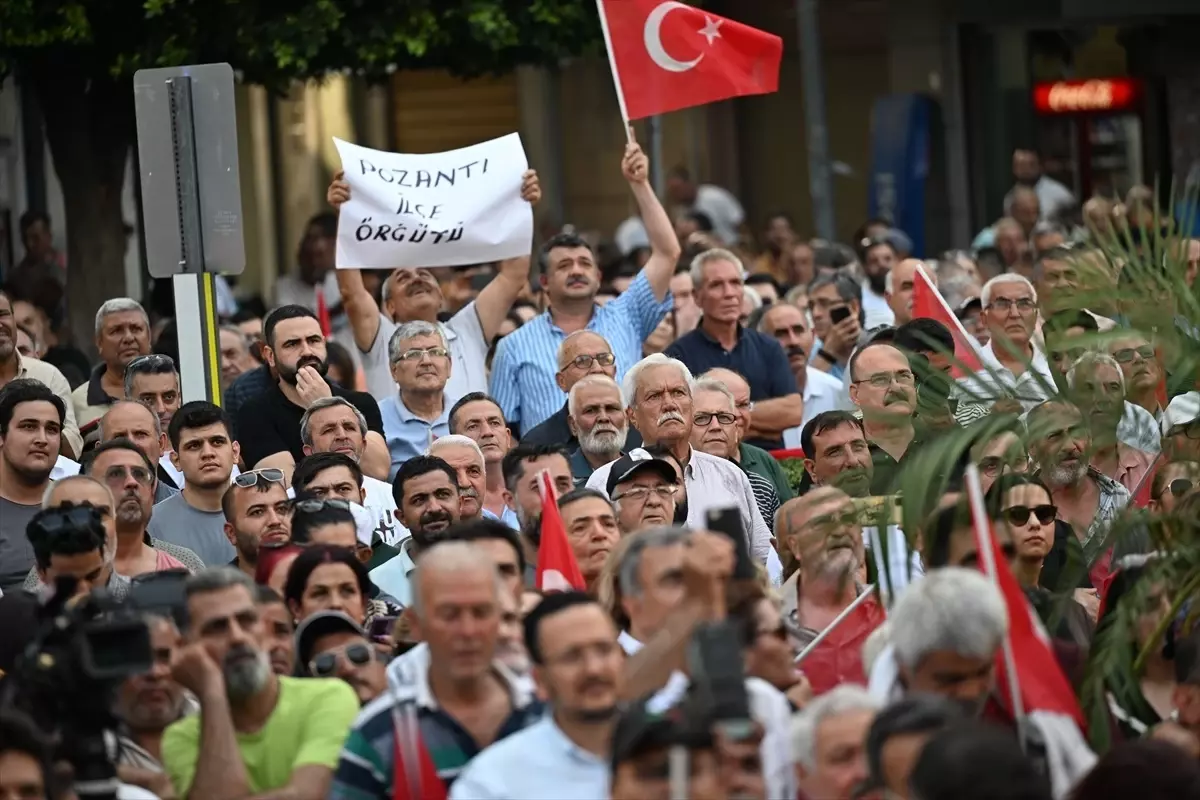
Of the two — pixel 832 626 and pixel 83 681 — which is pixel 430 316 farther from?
pixel 83 681

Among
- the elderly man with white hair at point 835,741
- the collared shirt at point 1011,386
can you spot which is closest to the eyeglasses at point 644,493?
the collared shirt at point 1011,386

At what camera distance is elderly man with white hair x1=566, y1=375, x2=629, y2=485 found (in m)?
11.6

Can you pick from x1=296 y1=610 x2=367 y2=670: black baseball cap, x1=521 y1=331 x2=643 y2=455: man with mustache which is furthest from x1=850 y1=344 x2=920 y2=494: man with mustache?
x1=296 y1=610 x2=367 y2=670: black baseball cap

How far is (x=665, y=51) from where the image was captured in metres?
14.4

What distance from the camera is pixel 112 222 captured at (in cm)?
1912

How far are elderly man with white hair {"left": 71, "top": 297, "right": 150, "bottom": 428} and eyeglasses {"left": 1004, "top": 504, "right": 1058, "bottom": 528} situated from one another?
5.96 metres

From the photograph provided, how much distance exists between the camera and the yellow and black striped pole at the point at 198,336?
11.7m

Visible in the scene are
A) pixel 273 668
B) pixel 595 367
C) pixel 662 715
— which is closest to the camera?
pixel 662 715

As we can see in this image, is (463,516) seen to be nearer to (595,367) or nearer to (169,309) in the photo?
(595,367)

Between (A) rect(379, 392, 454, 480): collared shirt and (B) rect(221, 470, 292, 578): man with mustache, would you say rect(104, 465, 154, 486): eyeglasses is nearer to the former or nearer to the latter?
(B) rect(221, 470, 292, 578): man with mustache

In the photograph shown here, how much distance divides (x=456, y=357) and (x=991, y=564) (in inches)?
283

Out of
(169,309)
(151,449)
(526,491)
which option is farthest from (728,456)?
(169,309)

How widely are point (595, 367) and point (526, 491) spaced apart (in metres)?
2.30

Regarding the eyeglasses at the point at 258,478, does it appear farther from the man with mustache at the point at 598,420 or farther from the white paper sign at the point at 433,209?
the white paper sign at the point at 433,209
